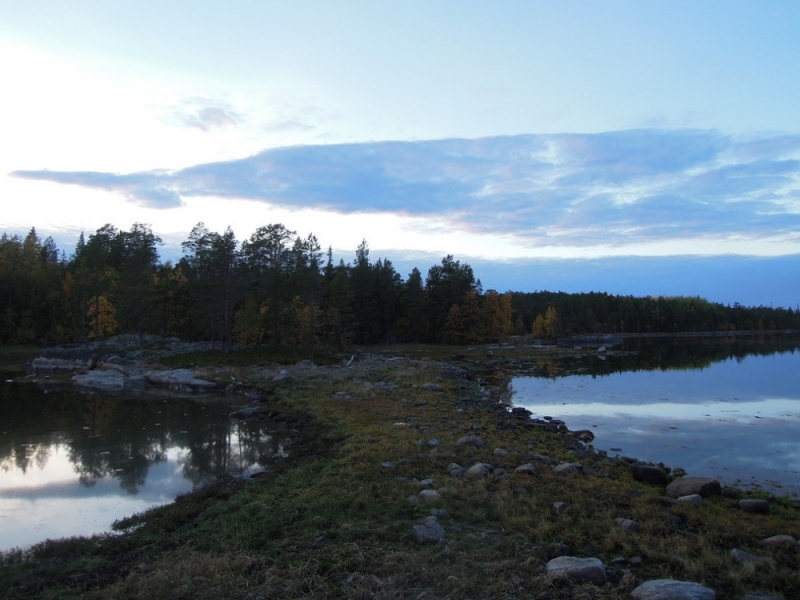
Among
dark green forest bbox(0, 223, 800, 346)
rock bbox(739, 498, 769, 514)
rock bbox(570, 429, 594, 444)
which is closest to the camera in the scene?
rock bbox(739, 498, 769, 514)

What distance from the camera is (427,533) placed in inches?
344

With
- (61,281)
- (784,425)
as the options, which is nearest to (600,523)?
(784,425)

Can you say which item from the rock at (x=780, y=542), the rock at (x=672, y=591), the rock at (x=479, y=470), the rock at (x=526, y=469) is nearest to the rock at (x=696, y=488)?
the rock at (x=526, y=469)

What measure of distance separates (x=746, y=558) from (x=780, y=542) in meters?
1.18

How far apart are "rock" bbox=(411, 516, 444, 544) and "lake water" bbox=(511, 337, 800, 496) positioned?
9903 millimetres

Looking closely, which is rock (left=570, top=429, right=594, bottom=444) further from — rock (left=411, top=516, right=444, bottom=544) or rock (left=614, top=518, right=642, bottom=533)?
rock (left=411, top=516, right=444, bottom=544)

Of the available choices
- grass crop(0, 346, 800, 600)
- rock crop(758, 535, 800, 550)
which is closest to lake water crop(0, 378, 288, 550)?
grass crop(0, 346, 800, 600)

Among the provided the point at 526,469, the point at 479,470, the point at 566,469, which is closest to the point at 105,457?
the point at 479,470

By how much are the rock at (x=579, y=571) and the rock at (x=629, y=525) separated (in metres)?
1.76

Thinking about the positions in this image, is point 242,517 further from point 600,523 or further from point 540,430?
point 540,430

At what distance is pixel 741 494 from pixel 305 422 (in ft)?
53.1

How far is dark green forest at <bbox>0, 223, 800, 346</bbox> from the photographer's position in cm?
5962

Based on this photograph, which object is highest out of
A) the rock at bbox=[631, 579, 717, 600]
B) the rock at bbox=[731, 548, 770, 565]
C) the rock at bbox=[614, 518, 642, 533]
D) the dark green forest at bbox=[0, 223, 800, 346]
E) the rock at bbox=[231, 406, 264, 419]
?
the dark green forest at bbox=[0, 223, 800, 346]

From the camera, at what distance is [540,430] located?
2070 centimetres
